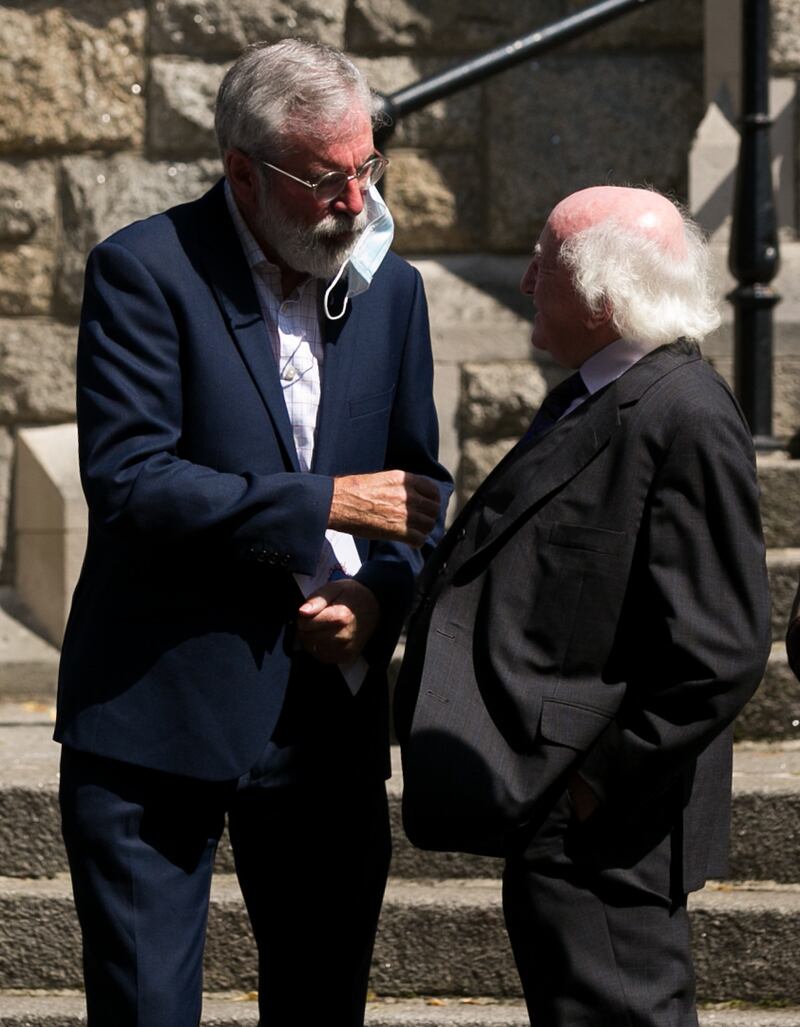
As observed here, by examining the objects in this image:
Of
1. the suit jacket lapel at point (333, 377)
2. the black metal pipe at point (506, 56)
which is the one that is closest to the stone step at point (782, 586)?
the black metal pipe at point (506, 56)

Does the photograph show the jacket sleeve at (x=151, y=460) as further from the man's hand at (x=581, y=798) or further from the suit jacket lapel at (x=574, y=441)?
the man's hand at (x=581, y=798)

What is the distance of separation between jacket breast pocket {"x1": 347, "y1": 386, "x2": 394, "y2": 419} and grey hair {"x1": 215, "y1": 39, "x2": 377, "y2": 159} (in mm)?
404

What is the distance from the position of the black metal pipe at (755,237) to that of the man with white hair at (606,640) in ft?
7.95

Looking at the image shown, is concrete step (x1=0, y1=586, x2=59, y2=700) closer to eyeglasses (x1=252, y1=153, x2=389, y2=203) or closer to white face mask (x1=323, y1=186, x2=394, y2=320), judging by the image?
white face mask (x1=323, y1=186, x2=394, y2=320)

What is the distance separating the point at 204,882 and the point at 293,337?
0.85 m

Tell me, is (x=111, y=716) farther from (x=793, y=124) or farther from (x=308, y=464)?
(x=793, y=124)

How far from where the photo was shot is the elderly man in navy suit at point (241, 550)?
260cm

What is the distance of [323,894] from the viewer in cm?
282

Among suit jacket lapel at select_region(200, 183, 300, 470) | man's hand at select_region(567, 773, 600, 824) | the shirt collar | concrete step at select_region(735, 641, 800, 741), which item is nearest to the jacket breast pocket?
suit jacket lapel at select_region(200, 183, 300, 470)

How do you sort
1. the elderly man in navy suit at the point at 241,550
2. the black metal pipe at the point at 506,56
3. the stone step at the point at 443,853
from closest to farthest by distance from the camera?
1. the elderly man in navy suit at the point at 241,550
2. the stone step at the point at 443,853
3. the black metal pipe at the point at 506,56

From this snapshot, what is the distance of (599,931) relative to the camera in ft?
8.16

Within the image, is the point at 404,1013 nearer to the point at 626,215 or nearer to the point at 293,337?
the point at 293,337

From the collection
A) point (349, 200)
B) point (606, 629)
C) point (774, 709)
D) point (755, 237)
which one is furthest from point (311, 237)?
point (755, 237)

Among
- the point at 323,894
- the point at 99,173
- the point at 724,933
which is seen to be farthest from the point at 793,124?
the point at 323,894
